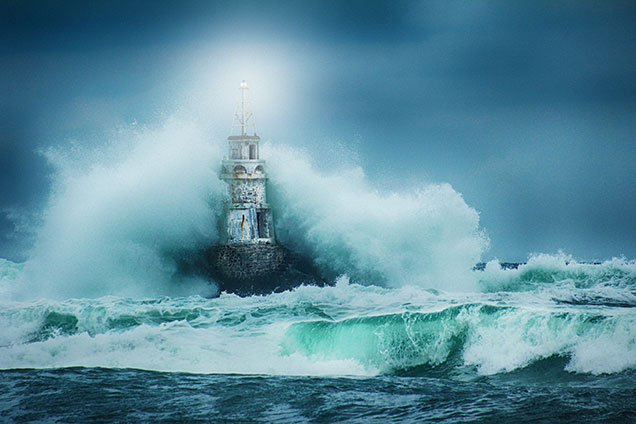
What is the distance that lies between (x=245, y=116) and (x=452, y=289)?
31.8 ft

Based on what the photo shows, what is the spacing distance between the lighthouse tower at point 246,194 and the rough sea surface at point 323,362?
1028cm

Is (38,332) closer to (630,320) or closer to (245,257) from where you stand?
(630,320)

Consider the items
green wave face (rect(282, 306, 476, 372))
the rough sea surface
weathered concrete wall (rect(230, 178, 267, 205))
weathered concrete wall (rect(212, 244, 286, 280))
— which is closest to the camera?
the rough sea surface

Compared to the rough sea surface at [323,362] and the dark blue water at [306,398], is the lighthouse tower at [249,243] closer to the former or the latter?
the rough sea surface at [323,362]

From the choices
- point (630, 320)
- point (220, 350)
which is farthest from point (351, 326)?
point (630, 320)

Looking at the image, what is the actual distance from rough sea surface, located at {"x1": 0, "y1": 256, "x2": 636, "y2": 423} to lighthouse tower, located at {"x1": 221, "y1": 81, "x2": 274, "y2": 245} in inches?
405

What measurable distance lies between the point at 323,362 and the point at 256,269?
14487 millimetres

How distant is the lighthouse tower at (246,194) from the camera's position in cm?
2619

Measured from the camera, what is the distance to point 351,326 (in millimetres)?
13125

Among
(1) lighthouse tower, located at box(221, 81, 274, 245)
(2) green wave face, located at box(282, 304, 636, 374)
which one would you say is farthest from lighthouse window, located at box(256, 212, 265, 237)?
(2) green wave face, located at box(282, 304, 636, 374)

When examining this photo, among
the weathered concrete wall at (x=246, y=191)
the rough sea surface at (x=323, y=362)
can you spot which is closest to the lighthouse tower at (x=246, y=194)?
the weathered concrete wall at (x=246, y=191)

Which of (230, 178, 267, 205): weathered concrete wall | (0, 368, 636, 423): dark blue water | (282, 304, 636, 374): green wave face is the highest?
(230, 178, 267, 205): weathered concrete wall

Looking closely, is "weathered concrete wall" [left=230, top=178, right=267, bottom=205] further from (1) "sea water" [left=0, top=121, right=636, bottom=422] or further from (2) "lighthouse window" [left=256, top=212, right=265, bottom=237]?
(1) "sea water" [left=0, top=121, right=636, bottom=422]

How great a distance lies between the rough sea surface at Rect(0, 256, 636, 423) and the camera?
8.85 meters
